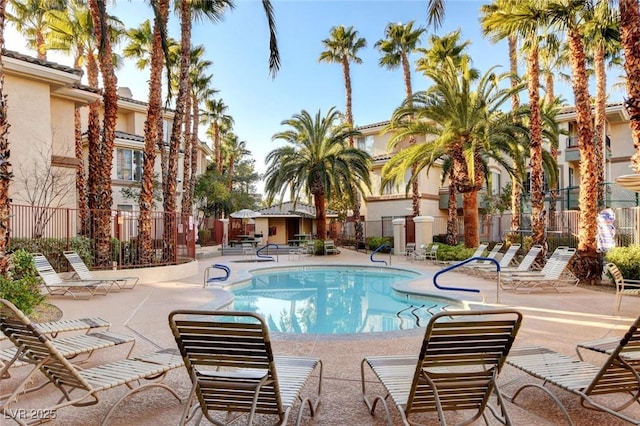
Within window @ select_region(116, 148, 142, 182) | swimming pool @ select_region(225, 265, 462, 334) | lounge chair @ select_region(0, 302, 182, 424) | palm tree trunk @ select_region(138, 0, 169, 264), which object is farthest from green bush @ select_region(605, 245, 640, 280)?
window @ select_region(116, 148, 142, 182)

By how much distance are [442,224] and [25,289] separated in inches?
1109

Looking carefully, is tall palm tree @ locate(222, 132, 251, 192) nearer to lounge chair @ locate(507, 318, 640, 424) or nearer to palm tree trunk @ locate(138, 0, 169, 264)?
palm tree trunk @ locate(138, 0, 169, 264)

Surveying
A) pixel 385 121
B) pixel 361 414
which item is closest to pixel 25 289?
pixel 361 414

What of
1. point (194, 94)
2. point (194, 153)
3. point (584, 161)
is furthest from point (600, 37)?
point (194, 94)

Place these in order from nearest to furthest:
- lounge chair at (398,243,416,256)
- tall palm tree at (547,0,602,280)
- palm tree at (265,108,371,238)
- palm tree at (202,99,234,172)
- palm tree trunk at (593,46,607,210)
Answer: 1. tall palm tree at (547,0,602,280)
2. palm tree trunk at (593,46,607,210)
3. lounge chair at (398,243,416,256)
4. palm tree at (265,108,371,238)
5. palm tree at (202,99,234,172)

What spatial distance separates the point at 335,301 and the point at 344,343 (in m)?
5.94

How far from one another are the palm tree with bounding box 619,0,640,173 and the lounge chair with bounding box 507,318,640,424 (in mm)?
7799

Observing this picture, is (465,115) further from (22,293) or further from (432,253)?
(22,293)

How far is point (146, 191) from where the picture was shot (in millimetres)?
14023

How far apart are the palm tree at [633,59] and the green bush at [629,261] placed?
2.56m

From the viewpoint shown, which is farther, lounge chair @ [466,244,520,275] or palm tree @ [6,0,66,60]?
palm tree @ [6,0,66,60]

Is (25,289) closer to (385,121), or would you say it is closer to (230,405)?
(230,405)

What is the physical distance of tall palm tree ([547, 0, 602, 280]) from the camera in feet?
38.8

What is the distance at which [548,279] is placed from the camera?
1066 cm
